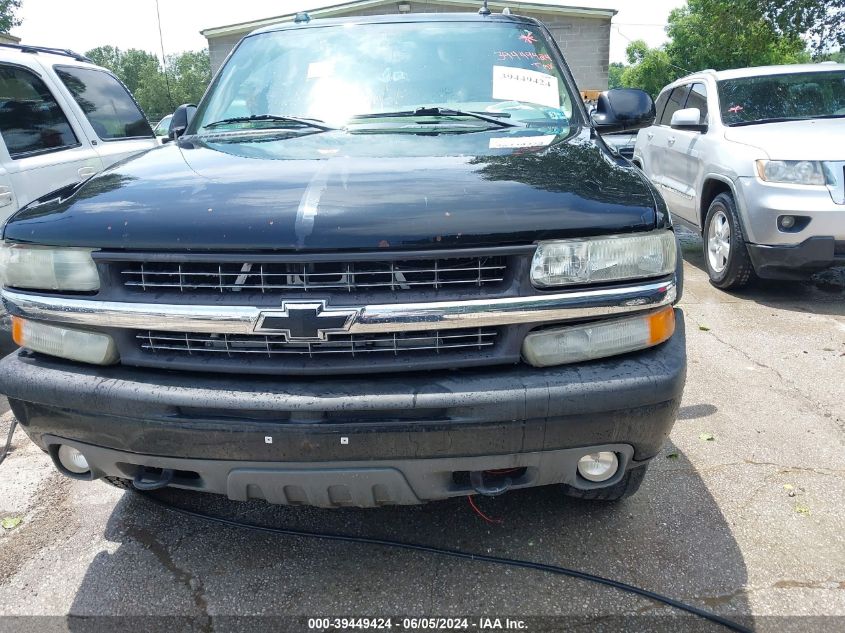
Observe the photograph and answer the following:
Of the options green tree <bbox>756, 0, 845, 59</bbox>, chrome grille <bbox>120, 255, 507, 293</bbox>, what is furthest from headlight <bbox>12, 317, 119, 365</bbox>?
green tree <bbox>756, 0, 845, 59</bbox>

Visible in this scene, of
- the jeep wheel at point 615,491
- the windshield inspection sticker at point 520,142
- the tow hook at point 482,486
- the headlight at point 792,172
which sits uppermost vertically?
the windshield inspection sticker at point 520,142

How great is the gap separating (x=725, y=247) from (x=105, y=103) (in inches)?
210

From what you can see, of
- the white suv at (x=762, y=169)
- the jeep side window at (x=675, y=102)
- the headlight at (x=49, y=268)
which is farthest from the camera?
the jeep side window at (x=675, y=102)

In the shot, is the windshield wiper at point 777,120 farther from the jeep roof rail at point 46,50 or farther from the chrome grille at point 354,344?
the jeep roof rail at point 46,50

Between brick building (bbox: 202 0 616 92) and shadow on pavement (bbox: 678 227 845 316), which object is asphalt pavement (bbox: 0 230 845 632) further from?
brick building (bbox: 202 0 616 92)

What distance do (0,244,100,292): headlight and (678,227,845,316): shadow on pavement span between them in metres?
4.66

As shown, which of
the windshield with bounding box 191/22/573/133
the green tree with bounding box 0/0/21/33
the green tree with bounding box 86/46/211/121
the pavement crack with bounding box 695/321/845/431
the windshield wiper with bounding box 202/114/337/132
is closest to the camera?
the windshield wiper with bounding box 202/114/337/132

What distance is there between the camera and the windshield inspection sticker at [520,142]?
2.51 metres

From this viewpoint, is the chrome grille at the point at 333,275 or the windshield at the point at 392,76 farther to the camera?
the windshield at the point at 392,76

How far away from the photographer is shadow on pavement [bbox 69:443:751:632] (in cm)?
219

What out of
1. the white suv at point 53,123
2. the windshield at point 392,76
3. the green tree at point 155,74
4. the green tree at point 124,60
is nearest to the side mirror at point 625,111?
the windshield at point 392,76

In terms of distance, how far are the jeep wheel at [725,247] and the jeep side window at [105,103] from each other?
5.08 meters

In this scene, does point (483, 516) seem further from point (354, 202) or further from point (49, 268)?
point (49, 268)

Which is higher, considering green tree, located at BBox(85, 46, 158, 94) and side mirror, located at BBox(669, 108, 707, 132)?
green tree, located at BBox(85, 46, 158, 94)
